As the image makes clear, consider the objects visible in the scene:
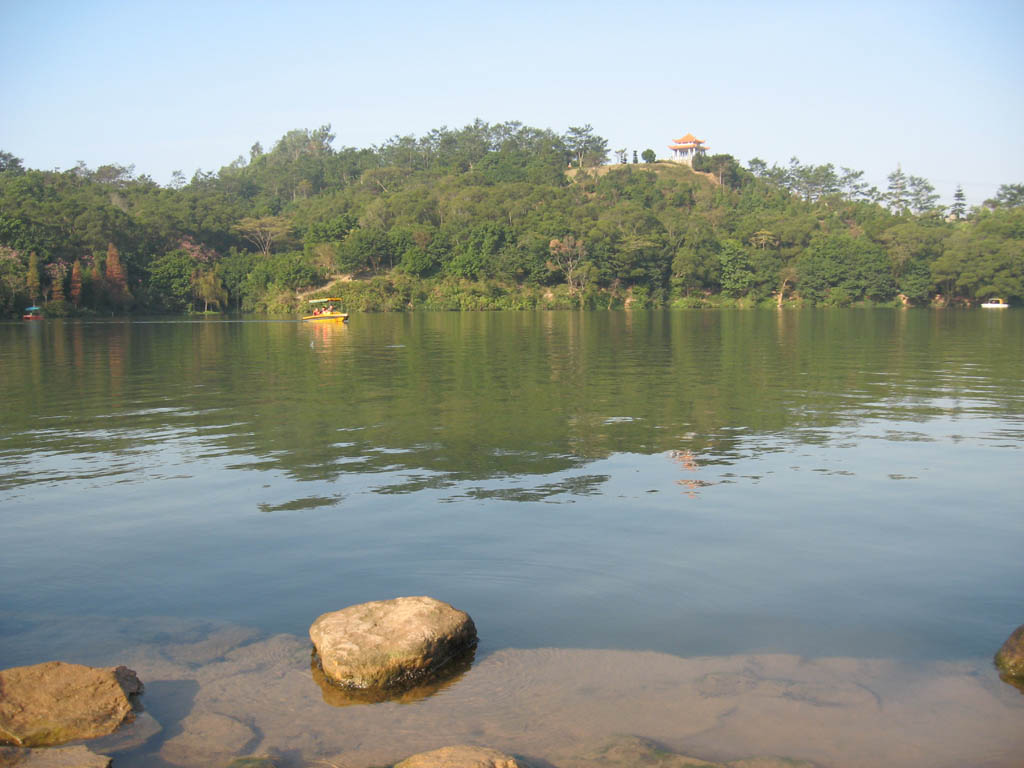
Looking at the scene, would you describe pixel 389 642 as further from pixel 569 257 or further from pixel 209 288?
pixel 569 257

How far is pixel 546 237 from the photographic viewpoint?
10681 centimetres

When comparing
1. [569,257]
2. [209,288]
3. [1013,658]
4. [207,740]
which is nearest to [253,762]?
[207,740]

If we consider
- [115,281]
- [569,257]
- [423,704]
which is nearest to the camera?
[423,704]

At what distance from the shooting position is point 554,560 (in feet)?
28.8

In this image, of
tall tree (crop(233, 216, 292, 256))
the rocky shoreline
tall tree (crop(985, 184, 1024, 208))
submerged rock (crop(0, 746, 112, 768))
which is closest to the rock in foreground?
the rocky shoreline

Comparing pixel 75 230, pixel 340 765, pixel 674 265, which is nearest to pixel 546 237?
pixel 674 265

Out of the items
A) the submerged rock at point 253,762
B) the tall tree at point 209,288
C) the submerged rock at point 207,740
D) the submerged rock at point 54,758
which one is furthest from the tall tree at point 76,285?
the submerged rock at point 253,762

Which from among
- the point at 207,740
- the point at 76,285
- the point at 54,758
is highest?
the point at 76,285

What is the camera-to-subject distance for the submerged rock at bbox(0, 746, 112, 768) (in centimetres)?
489

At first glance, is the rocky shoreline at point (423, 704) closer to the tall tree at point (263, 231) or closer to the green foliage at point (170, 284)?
the green foliage at point (170, 284)

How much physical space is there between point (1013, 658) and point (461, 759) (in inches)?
169

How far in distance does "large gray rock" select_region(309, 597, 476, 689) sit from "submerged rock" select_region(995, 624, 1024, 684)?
13.6 ft

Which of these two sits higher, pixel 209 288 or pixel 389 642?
pixel 209 288

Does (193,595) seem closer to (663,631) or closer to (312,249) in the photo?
(663,631)
